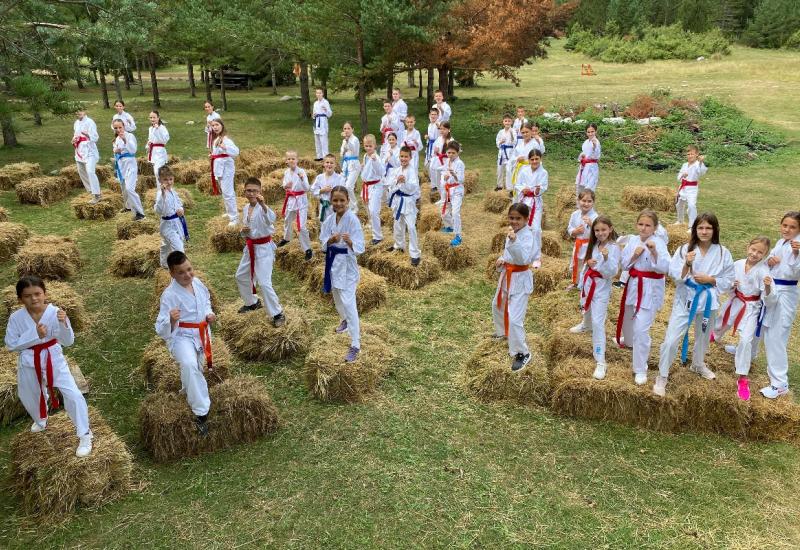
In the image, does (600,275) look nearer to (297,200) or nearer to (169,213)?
(297,200)

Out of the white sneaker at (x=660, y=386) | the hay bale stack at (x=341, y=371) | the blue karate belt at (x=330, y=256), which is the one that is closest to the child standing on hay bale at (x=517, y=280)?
the white sneaker at (x=660, y=386)

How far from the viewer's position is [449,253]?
1088 cm

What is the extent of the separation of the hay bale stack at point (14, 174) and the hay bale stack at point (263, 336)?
472 inches

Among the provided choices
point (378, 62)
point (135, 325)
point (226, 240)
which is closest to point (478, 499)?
point (135, 325)

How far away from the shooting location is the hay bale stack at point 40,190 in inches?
586

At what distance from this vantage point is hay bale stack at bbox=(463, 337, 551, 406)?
22.2 feet

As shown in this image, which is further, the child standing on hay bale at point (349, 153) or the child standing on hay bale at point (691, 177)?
the child standing on hay bale at point (349, 153)

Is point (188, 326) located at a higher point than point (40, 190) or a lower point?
lower

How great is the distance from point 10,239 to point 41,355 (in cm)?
747

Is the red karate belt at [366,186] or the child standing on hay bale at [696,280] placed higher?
the red karate belt at [366,186]

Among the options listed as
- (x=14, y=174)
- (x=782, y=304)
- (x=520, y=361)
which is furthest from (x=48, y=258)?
(x=782, y=304)

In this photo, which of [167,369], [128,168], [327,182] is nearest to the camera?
[167,369]

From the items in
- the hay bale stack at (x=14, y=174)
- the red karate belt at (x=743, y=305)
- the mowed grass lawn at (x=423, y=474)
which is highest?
the hay bale stack at (x=14, y=174)

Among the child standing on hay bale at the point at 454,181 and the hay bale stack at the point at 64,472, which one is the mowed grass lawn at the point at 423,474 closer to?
the hay bale stack at the point at 64,472
